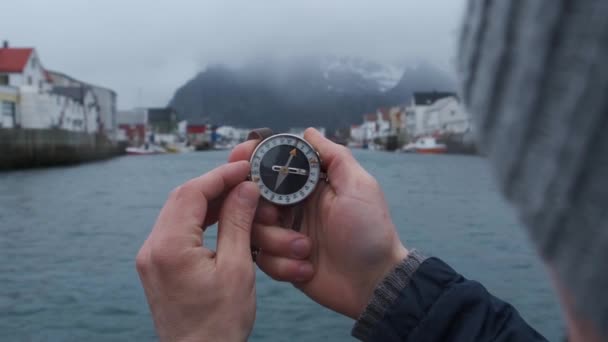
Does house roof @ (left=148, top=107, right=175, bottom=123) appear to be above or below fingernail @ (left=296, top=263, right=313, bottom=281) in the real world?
below

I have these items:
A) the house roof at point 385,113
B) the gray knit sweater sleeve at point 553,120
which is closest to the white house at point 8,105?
the gray knit sweater sleeve at point 553,120

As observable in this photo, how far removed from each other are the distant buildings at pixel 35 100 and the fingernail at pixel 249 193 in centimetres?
3960

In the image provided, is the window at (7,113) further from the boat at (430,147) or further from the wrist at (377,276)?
the wrist at (377,276)

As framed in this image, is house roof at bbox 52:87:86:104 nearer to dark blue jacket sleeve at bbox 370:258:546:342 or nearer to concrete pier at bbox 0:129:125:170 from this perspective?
concrete pier at bbox 0:129:125:170

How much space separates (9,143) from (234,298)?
3691 cm

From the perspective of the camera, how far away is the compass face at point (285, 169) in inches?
76.6

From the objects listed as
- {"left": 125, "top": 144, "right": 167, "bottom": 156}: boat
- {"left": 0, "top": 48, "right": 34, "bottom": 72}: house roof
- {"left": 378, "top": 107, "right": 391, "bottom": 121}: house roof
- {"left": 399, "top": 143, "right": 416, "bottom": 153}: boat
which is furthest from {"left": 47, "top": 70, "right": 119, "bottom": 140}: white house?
{"left": 378, "top": 107, "right": 391, "bottom": 121}: house roof

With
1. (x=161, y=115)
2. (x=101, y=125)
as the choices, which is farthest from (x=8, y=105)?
(x=161, y=115)

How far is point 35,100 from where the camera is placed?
44.4 metres

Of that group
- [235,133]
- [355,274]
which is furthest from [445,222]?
[235,133]

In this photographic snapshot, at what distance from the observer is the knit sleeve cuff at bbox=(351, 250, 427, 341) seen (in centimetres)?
188

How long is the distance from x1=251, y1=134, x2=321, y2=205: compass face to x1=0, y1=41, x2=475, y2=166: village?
342 millimetres

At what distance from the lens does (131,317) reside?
7453 mm

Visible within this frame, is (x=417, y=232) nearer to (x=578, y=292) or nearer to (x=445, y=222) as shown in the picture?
(x=445, y=222)
